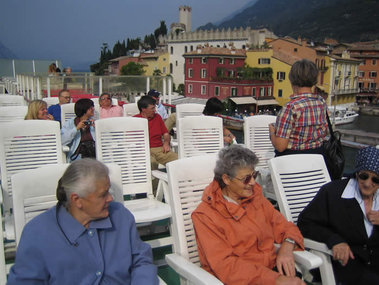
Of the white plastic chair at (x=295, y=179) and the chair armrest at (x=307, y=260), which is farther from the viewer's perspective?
the white plastic chair at (x=295, y=179)

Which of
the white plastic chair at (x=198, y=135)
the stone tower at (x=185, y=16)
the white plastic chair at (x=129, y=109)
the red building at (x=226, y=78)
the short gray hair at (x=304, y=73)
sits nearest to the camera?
the short gray hair at (x=304, y=73)

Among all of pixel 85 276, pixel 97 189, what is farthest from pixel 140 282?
pixel 97 189

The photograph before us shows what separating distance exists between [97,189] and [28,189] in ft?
1.73

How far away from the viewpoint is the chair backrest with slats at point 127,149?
3467 millimetres

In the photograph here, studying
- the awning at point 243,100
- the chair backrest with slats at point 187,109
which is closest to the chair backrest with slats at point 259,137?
the chair backrest with slats at point 187,109

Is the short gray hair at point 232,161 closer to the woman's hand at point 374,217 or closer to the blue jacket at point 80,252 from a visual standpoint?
the blue jacket at point 80,252

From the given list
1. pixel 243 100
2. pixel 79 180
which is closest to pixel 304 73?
pixel 79 180

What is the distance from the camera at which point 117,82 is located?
29.1 feet

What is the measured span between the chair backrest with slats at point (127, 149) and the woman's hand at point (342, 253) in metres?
1.82

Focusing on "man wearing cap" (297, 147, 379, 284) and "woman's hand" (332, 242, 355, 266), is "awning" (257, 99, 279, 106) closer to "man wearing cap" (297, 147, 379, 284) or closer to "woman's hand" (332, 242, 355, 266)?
"man wearing cap" (297, 147, 379, 284)

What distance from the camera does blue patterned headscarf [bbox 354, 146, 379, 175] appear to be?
7.22 feet

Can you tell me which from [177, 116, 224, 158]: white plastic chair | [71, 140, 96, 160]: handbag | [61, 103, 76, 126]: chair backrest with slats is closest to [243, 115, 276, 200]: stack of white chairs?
[177, 116, 224, 158]: white plastic chair

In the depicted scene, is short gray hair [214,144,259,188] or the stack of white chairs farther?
the stack of white chairs

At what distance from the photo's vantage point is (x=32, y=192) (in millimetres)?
2055
